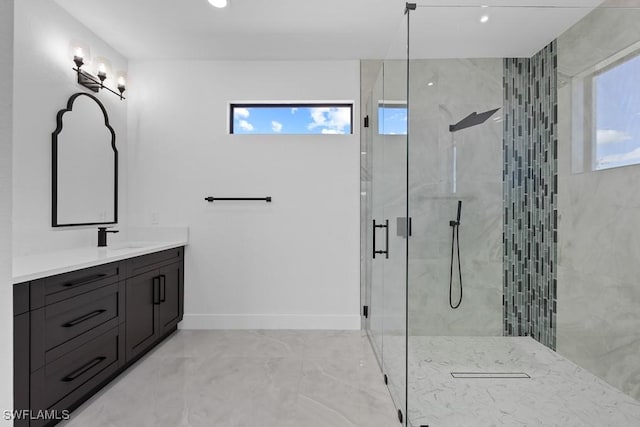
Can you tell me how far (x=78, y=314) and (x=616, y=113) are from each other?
3100mm

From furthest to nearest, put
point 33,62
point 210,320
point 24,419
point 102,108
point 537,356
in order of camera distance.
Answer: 1. point 210,320
2. point 102,108
3. point 33,62
4. point 537,356
5. point 24,419

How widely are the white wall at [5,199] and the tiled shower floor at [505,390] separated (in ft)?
5.14

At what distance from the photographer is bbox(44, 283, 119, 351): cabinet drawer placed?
165 cm

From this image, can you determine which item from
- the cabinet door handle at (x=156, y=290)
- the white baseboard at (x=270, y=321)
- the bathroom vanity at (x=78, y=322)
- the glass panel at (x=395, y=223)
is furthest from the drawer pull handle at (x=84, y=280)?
the glass panel at (x=395, y=223)

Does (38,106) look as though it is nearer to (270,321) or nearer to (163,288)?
(163,288)

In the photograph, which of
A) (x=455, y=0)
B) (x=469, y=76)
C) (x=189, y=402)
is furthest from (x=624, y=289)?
(x=189, y=402)

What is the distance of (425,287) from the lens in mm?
1768

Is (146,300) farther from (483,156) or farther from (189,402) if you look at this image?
(483,156)

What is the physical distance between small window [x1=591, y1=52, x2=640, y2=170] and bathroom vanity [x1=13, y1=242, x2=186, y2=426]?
9.54 ft

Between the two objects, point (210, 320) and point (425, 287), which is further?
point (210, 320)

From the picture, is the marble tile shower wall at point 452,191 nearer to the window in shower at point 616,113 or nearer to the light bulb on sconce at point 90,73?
the window in shower at point 616,113

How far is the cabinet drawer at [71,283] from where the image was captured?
158 centimetres

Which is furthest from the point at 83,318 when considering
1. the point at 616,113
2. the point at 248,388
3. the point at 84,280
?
the point at 616,113

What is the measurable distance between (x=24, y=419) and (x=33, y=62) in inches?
82.5
